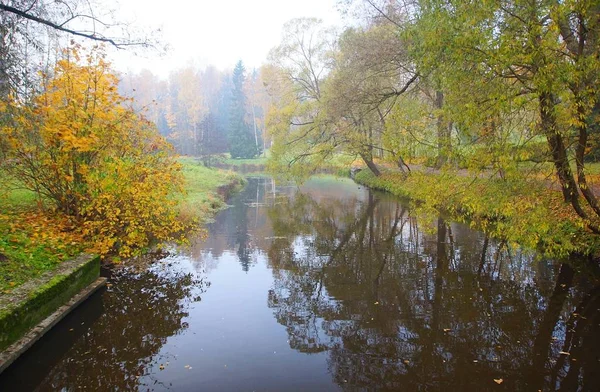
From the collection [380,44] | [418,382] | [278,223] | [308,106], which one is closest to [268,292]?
[418,382]

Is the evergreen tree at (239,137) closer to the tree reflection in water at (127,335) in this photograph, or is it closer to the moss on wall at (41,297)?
the tree reflection in water at (127,335)

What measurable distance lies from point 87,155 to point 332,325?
22.5ft

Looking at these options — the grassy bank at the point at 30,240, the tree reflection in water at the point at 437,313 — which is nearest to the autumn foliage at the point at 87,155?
the grassy bank at the point at 30,240

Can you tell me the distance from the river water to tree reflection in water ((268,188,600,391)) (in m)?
0.03

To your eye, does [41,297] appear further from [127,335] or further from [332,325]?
[332,325]

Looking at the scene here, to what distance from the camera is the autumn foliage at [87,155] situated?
820 cm

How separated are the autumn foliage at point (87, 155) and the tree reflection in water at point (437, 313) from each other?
3932 mm

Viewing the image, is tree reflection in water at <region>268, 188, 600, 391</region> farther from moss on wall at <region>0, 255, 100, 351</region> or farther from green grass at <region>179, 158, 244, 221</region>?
green grass at <region>179, 158, 244, 221</region>

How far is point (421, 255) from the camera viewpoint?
37.3ft

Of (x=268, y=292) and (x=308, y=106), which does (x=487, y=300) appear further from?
(x=308, y=106)

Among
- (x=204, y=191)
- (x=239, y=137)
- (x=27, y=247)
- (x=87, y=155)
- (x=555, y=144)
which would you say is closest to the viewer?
(x=555, y=144)

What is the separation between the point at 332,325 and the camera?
705 cm

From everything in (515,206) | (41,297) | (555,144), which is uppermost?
(555,144)

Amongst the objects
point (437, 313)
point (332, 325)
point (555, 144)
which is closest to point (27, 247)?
point (332, 325)
